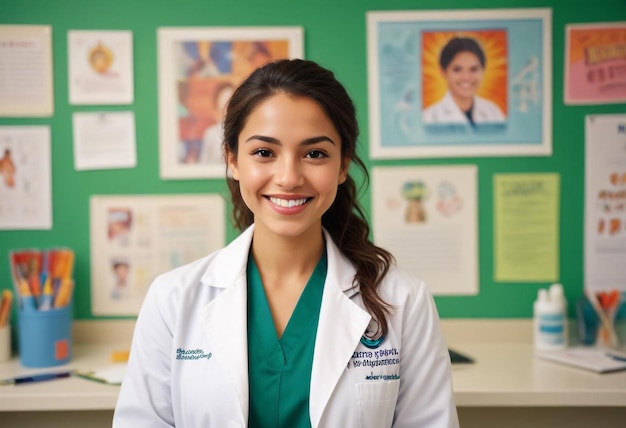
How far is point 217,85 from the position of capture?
6.75 feet

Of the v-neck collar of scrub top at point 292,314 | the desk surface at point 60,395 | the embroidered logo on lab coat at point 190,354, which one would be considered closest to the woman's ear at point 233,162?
the v-neck collar of scrub top at point 292,314

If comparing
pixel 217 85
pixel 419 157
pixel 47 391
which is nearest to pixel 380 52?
pixel 419 157

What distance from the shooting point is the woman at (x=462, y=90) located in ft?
6.67

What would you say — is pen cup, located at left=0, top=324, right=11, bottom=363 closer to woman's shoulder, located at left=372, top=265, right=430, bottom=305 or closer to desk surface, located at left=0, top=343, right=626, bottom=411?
desk surface, located at left=0, top=343, right=626, bottom=411

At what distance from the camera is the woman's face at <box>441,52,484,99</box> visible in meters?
2.04

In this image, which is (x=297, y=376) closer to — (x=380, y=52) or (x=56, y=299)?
(x=56, y=299)

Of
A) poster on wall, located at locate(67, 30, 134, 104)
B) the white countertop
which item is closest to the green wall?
poster on wall, located at locate(67, 30, 134, 104)

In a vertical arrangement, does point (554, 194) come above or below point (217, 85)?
below

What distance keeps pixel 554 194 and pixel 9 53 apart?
1.86m

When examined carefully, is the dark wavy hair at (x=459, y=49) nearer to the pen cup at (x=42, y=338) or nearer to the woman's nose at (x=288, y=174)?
the woman's nose at (x=288, y=174)

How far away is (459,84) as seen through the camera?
204 cm

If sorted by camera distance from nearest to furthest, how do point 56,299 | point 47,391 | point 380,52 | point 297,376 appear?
1. point 297,376
2. point 47,391
3. point 56,299
4. point 380,52

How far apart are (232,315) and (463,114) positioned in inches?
45.1

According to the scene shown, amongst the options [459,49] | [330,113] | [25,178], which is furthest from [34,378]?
[459,49]
